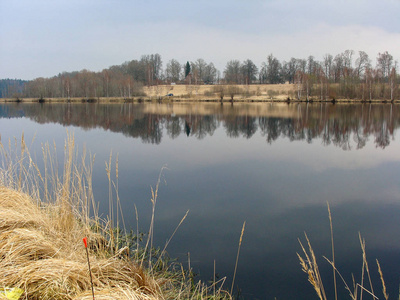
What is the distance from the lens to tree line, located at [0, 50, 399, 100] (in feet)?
165

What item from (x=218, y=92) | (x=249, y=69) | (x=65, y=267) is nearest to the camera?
(x=65, y=267)

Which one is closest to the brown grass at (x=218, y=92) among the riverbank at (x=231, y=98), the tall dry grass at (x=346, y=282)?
the riverbank at (x=231, y=98)

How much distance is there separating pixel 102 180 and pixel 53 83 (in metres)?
68.8

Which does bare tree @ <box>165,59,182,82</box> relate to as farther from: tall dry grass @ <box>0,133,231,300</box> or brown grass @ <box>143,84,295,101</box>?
tall dry grass @ <box>0,133,231,300</box>

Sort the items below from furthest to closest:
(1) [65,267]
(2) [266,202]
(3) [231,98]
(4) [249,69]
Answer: (4) [249,69] → (3) [231,98] → (2) [266,202] → (1) [65,267]

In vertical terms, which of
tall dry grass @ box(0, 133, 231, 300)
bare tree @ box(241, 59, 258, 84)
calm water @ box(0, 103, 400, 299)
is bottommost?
calm water @ box(0, 103, 400, 299)

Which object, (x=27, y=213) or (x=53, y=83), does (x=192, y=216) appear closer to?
(x=27, y=213)

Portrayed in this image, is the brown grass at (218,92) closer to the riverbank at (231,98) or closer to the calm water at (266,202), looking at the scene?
the riverbank at (231,98)

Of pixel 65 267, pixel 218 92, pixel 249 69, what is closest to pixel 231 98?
pixel 218 92

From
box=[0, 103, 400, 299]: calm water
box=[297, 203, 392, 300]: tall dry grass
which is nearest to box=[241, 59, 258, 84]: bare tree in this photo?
box=[0, 103, 400, 299]: calm water

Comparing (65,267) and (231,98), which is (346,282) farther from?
(231,98)

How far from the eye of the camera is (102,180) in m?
7.36

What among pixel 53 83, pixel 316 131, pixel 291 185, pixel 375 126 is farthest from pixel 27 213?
pixel 53 83

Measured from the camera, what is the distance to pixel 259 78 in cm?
8100
